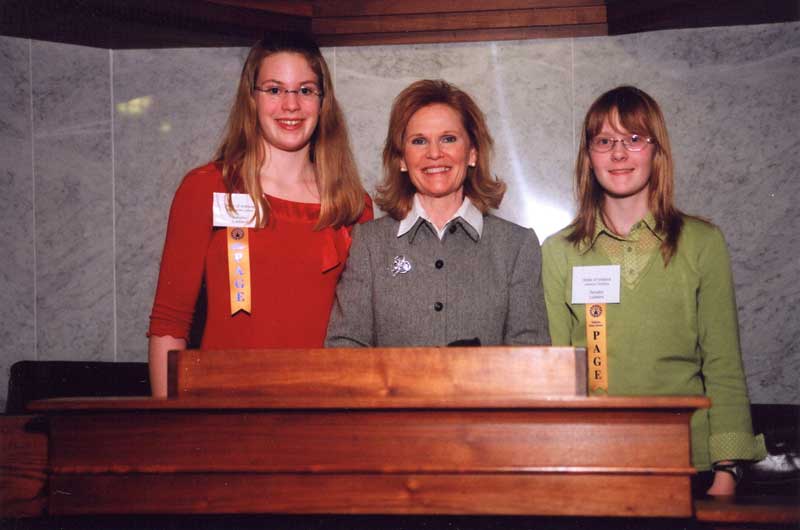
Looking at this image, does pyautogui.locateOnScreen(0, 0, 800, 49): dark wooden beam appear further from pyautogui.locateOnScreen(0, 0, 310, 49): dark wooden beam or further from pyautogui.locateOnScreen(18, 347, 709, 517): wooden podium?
pyautogui.locateOnScreen(18, 347, 709, 517): wooden podium

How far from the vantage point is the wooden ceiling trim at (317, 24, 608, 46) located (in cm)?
387

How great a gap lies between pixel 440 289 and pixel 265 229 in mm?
608

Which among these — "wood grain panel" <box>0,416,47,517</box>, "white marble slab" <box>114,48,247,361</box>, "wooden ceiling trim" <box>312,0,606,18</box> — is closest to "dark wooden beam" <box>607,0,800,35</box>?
"wooden ceiling trim" <box>312,0,606,18</box>

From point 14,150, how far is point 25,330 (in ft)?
2.81

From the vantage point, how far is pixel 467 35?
392cm

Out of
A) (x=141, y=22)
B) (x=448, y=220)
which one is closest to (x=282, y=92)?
(x=448, y=220)

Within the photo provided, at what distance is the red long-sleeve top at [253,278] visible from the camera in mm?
2656

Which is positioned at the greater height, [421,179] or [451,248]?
[421,179]

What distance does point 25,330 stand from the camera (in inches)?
158

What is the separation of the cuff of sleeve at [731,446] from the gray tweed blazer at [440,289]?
21.5 inches

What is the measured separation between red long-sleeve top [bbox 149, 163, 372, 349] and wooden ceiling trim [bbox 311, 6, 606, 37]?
1417 mm

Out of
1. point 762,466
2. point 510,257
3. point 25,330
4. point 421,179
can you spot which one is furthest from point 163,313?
point 762,466

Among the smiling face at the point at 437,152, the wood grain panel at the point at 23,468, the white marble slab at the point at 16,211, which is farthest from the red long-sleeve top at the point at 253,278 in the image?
the white marble slab at the point at 16,211

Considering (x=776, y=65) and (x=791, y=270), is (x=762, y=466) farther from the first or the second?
(x=776, y=65)
